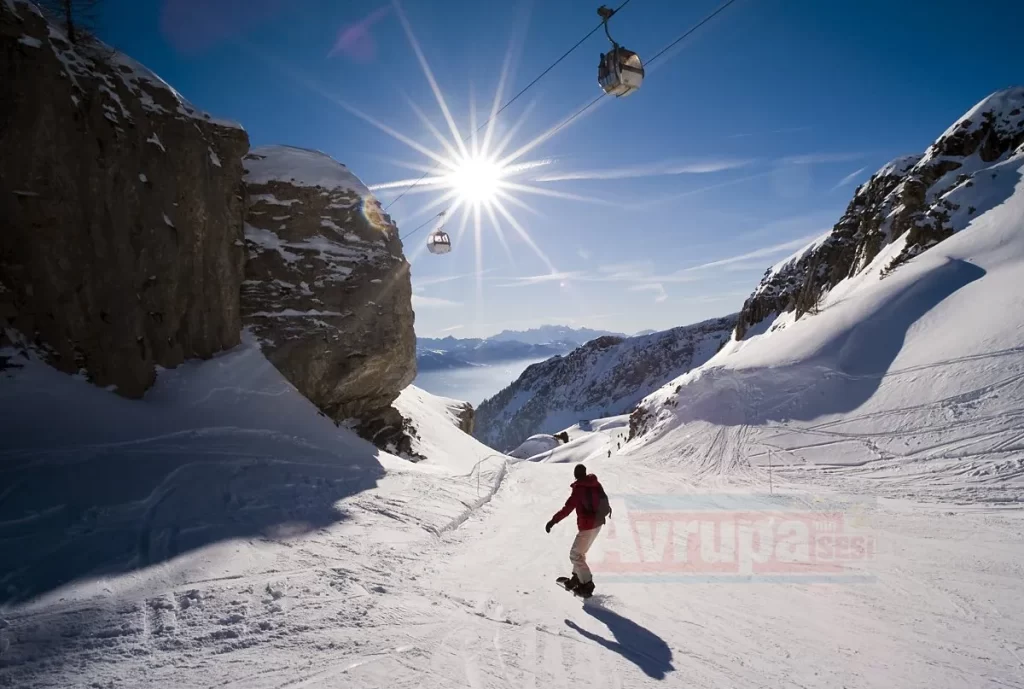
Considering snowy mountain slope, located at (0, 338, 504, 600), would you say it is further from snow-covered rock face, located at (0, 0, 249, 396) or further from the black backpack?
the black backpack

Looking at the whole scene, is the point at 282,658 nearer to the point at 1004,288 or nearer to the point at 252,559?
the point at 252,559

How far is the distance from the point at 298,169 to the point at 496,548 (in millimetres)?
19064

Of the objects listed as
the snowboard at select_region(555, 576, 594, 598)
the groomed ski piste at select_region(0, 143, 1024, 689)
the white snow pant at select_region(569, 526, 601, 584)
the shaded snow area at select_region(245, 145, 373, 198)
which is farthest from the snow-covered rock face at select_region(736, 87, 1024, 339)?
the snowboard at select_region(555, 576, 594, 598)

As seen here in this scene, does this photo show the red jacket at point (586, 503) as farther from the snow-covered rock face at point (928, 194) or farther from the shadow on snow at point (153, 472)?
the snow-covered rock face at point (928, 194)

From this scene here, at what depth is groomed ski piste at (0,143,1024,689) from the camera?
14.1 feet

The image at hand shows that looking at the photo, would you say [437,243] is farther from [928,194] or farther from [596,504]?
[928,194]

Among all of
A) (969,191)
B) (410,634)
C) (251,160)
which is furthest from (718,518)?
(969,191)

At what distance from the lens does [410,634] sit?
15.6ft

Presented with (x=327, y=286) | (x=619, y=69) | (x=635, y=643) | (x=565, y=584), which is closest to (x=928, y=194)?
(x=619, y=69)

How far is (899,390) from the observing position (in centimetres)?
1585

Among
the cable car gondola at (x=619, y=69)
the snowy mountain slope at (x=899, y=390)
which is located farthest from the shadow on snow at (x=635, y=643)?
the snowy mountain slope at (x=899, y=390)

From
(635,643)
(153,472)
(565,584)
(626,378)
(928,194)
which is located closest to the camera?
(635,643)

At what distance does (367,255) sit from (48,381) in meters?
12.4

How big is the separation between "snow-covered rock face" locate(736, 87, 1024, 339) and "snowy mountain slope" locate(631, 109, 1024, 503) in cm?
379
